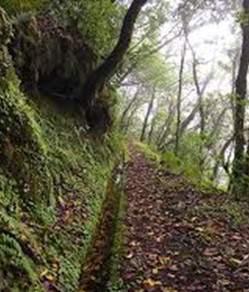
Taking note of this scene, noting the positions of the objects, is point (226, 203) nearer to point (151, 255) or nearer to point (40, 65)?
point (151, 255)

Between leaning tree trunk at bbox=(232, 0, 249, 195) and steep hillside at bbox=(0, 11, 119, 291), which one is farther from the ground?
leaning tree trunk at bbox=(232, 0, 249, 195)

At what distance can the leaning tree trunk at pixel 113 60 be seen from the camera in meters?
14.3

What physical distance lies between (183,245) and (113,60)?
274 inches

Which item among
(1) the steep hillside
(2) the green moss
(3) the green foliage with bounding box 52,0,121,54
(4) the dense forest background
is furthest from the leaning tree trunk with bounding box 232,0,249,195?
(3) the green foliage with bounding box 52,0,121,54

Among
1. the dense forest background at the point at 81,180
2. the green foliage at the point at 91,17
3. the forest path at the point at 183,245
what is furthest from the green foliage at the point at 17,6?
the forest path at the point at 183,245

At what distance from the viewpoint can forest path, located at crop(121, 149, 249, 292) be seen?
24.9 ft

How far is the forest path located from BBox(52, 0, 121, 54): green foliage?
205 inches

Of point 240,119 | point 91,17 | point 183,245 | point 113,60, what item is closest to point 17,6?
point 113,60

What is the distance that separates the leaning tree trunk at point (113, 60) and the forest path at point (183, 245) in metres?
3.43

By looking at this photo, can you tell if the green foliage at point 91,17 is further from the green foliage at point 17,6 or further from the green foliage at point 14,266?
the green foliage at point 14,266

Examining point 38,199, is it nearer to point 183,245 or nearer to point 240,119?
point 183,245

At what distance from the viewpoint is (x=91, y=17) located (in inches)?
636

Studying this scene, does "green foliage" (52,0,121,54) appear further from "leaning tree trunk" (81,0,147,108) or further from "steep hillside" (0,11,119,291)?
"steep hillside" (0,11,119,291)

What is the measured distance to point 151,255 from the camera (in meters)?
8.59
